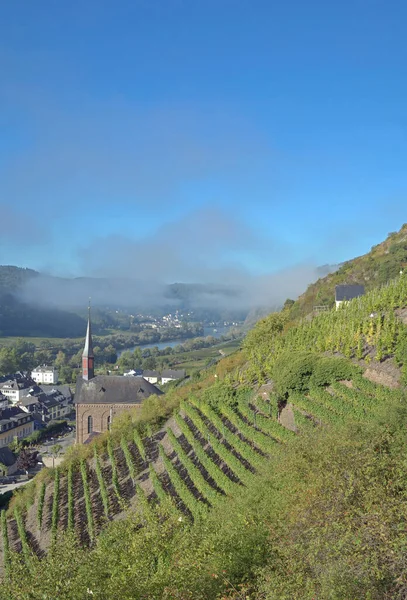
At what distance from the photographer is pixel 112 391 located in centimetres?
5616

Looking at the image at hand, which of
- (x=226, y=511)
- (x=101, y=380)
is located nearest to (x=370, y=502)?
(x=226, y=511)

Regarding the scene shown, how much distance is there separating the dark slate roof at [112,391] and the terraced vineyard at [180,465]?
1732 cm

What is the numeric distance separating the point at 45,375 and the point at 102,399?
83032mm

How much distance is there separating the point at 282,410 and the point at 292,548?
51.8 ft

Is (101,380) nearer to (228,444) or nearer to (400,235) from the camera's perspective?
(228,444)

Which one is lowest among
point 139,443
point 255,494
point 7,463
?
point 7,463

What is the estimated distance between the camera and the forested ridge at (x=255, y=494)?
11133 mm

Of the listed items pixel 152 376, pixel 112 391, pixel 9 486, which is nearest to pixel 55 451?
pixel 9 486

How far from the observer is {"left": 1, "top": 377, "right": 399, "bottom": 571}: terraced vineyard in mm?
23484

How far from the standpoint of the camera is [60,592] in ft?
39.8

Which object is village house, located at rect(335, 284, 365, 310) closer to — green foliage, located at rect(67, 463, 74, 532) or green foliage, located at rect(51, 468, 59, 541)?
green foliage, located at rect(67, 463, 74, 532)

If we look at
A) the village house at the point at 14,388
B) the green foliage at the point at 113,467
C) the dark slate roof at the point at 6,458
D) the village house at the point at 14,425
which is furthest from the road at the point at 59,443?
the village house at the point at 14,388

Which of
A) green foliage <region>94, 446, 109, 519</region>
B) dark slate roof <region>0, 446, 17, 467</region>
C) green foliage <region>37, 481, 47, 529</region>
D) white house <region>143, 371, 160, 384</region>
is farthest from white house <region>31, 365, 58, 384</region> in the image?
green foliage <region>94, 446, 109, 519</region>

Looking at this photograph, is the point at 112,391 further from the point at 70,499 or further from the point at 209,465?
the point at 209,465
